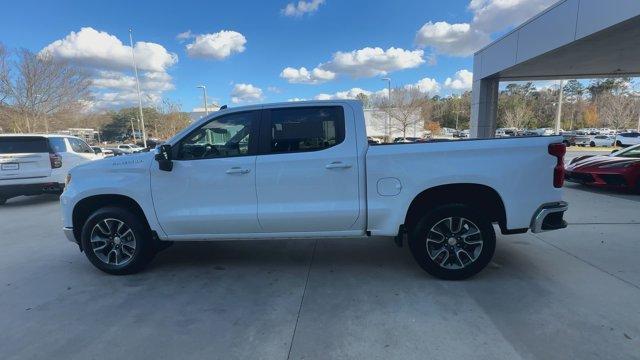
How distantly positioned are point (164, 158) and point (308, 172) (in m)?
1.57

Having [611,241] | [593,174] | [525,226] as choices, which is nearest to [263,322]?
[525,226]

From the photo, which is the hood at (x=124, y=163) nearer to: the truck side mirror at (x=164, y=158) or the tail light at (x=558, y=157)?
the truck side mirror at (x=164, y=158)

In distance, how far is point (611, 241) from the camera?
203 inches

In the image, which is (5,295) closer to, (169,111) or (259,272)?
(259,272)

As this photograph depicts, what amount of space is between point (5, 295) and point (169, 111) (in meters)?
50.2

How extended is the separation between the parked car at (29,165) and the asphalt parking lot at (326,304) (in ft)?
13.3

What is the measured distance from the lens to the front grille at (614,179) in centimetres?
848

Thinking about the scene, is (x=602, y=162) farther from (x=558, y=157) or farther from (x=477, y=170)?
(x=477, y=170)

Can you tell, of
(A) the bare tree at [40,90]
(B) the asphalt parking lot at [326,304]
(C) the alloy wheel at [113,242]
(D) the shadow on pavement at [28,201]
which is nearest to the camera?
(B) the asphalt parking lot at [326,304]

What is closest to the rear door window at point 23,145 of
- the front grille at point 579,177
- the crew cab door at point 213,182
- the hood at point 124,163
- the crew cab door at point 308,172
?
the hood at point 124,163

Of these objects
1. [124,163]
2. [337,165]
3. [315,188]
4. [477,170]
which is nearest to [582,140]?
[477,170]

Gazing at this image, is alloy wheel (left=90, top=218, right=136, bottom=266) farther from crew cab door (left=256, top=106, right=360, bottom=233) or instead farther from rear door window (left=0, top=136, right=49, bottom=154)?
rear door window (left=0, top=136, right=49, bottom=154)

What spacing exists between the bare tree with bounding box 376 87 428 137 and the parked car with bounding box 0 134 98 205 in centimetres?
3386

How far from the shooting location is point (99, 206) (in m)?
4.46
